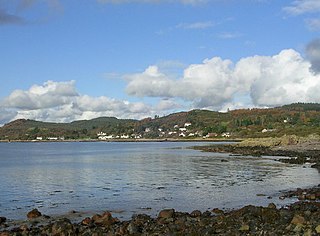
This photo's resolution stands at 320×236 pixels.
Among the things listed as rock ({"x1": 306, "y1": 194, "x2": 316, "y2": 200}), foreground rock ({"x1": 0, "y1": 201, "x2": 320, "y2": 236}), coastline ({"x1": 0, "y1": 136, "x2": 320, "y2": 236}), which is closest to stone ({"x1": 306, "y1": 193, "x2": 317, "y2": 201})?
rock ({"x1": 306, "y1": 194, "x2": 316, "y2": 200})

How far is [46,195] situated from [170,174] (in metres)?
20.1

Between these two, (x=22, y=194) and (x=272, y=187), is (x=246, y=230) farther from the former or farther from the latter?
(x=22, y=194)

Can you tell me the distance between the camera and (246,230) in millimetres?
19094

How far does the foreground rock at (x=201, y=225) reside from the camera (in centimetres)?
1909

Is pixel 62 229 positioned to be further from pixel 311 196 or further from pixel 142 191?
pixel 311 196

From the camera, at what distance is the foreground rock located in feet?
62.6

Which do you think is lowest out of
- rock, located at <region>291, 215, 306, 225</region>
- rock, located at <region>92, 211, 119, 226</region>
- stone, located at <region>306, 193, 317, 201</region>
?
rock, located at <region>92, 211, 119, 226</region>

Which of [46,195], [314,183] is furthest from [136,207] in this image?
[314,183]

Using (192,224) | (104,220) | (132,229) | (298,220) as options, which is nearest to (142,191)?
(104,220)

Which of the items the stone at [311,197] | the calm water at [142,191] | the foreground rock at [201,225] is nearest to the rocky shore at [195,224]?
the foreground rock at [201,225]

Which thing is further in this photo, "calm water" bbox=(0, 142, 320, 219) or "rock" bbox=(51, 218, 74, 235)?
"calm water" bbox=(0, 142, 320, 219)

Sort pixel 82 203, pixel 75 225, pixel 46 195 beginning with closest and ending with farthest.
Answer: pixel 75 225 → pixel 82 203 → pixel 46 195

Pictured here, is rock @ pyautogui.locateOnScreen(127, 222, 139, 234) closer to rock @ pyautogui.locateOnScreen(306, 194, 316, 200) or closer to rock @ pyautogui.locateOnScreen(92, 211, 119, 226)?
rock @ pyautogui.locateOnScreen(92, 211, 119, 226)

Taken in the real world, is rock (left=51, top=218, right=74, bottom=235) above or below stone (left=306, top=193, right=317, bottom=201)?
below
